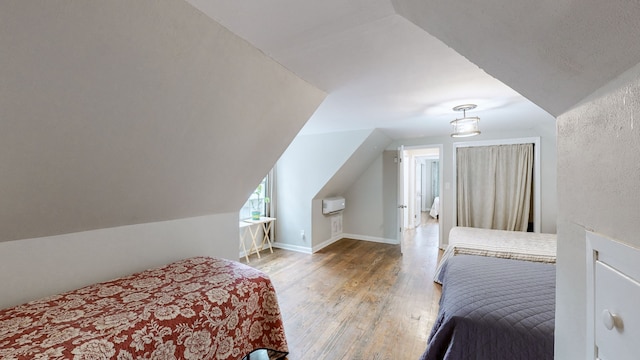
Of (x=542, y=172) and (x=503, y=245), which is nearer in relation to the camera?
(x=503, y=245)

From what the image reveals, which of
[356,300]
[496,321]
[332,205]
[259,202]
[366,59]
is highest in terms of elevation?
[366,59]

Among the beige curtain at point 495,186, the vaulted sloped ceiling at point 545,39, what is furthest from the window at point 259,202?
the vaulted sloped ceiling at point 545,39

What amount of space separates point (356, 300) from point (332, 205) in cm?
240

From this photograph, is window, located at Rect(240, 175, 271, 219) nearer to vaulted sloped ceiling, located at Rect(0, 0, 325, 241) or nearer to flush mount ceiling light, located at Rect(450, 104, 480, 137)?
vaulted sloped ceiling, located at Rect(0, 0, 325, 241)

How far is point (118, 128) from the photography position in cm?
137

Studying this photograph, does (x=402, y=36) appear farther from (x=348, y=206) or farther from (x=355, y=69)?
(x=348, y=206)

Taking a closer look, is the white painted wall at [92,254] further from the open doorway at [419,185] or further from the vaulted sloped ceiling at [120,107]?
the open doorway at [419,185]

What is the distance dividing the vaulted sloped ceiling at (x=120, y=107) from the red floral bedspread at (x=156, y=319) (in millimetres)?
509

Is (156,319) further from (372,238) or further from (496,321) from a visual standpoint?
(372,238)

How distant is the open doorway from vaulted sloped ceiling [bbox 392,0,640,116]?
3.70 meters

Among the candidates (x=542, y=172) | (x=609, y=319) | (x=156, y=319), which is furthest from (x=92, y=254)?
(x=542, y=172)

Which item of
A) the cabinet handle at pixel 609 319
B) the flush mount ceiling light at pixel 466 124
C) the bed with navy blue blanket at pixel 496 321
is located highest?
the flush mount ceiling light at pixel 466 124

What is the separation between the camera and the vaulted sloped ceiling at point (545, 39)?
1.46 ft

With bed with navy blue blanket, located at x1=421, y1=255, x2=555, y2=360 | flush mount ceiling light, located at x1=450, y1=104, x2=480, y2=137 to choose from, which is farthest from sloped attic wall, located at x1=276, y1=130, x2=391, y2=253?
bed with navy blue blanket, located at x1=421, y1=255, x2=555, y2=360
